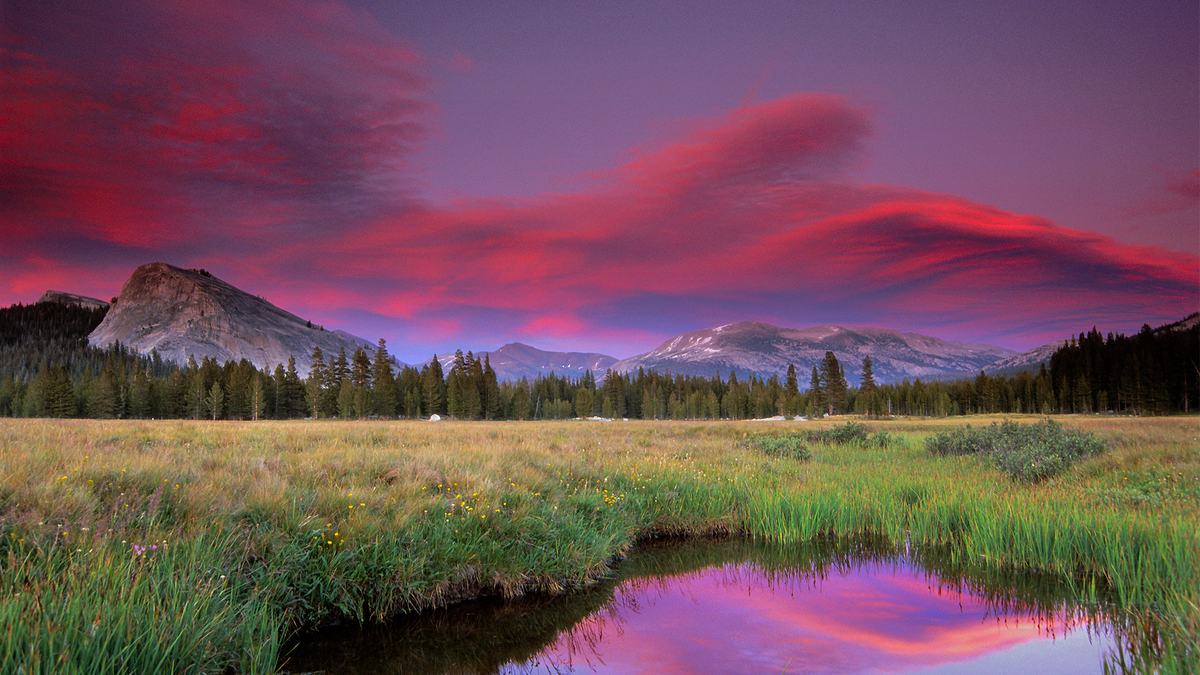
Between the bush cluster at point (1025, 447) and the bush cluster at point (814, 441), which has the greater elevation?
the bush cluster at point (1025, 447)

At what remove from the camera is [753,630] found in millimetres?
7879

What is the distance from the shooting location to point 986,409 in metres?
119

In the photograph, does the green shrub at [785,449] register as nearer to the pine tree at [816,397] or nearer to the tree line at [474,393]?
the tree line at [474,393]

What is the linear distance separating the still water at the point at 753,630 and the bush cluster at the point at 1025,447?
8.92 m

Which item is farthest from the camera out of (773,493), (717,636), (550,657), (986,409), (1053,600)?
(986,409)

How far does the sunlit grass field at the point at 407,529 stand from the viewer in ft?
16.3

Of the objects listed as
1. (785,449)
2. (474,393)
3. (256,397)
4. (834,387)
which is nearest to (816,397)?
(834,387)

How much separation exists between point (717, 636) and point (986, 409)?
14089 centimetres

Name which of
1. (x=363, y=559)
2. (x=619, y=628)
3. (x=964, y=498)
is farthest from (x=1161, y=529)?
(x=363, y=559)

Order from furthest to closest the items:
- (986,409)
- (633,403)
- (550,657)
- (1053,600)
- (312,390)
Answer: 1. (633,403)
2. (986,409)
3. (312,390)
4. (1053,600)
5. (550,657)

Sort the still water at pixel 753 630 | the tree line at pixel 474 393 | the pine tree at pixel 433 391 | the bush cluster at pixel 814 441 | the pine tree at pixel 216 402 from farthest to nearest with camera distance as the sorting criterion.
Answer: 1. the pine tree at pixel 433 391
2. the pine tree at pixel 216 402
3. the tree line at pixel 474 393
4. the bush cluster at pixel 814 441
5. the still water at pixel 753 630

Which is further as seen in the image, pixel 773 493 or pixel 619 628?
pixel 773 493

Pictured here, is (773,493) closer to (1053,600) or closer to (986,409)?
(1053,600)

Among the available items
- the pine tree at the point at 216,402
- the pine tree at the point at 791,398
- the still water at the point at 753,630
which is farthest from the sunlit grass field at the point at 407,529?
the pine tree at the point at 791,398
